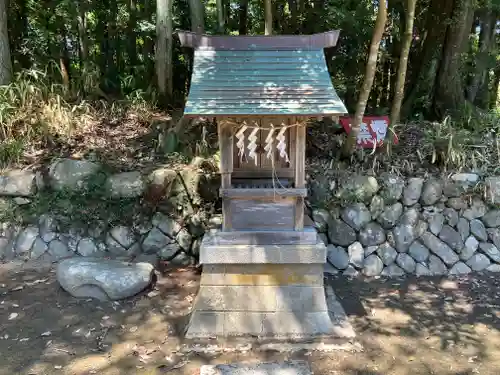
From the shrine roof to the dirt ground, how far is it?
7.02 ft

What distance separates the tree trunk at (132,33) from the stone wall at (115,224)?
371 centimetres

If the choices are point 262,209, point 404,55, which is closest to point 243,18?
point 404,55

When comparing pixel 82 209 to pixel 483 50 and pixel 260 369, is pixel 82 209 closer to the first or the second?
pixel 260 369

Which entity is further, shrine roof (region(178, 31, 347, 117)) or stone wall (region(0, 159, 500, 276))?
stone wall (region(0, 159, 500, 276))

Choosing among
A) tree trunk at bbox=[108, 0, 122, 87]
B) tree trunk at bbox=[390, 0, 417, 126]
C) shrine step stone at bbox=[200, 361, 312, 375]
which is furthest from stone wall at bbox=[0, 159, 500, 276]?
tree trunk at bbox=[108, 0, 122, 87]

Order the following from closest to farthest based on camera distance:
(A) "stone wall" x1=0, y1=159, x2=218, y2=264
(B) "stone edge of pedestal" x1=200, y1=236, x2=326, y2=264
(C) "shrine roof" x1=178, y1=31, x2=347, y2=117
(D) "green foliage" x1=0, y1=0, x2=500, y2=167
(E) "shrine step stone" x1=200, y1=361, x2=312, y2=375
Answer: (E) "shrine step stone" x1=200, y1=361, x2=312, y2=375 → (C) "shrine roof" x1=178, y1=31, x2=347, y2=117 → (B) "stone edge of pedestal" x1=200, y1=236, x2=326, y2=264 → (A) "stone wall" x1=0, y1=159, x2=218, y2=264 → (D) "green foliage" x1=0, y1=0, x2=500, y2=167

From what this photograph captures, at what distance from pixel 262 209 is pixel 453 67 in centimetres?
469

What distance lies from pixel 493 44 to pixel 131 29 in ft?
21.9

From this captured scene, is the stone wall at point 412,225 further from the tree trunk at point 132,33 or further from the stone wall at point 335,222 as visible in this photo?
the tree trunk at point 132,33

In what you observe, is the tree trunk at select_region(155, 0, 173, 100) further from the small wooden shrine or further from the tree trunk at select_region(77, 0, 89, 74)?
the small wooden shrine

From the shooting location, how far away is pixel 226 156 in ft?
13.2

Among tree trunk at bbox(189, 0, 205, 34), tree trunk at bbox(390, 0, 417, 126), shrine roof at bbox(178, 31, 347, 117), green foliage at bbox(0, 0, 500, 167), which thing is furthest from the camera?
tree trunk at bbox(189, 0, 205, 34)

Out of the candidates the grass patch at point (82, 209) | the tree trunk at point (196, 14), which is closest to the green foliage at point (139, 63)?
the grass patch at point (82, 209)

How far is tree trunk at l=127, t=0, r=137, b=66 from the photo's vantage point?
830cm
